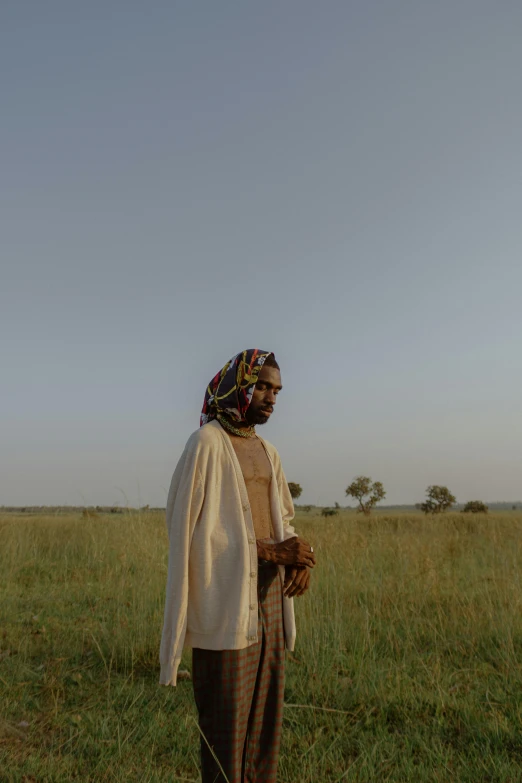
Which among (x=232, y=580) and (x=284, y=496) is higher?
(x=284, y=496)

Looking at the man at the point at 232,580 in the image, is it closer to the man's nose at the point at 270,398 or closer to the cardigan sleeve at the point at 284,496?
the man's nose at the point at 270,398

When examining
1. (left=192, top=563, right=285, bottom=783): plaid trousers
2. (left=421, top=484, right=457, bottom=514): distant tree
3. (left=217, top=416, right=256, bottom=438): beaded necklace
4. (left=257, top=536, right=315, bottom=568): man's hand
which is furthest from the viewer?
(left=421, top=484, right=457, bottom=514): distant tree

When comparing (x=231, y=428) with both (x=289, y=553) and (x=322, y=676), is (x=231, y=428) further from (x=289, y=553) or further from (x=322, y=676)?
(x=322, y=676)

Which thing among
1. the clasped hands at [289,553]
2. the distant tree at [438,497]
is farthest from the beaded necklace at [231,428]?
the distant tree at [438,497]

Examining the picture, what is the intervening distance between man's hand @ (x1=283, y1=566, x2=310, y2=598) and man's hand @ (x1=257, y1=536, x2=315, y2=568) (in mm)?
88

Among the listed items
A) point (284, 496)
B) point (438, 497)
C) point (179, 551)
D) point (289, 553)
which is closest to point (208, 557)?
point (179, 551)

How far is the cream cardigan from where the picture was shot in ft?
7.68

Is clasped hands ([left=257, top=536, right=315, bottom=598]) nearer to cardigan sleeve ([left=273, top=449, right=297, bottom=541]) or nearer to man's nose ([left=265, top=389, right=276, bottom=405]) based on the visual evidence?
cardigan sleeve ([left=273, top=449, right=297, bottom=541])

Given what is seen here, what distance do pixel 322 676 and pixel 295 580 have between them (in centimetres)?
210

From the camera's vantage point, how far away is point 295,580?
2602 mm

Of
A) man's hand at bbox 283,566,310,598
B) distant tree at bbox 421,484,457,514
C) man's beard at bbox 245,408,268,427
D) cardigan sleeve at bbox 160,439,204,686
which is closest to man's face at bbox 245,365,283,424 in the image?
man's beard at bbox 245,408,268,427

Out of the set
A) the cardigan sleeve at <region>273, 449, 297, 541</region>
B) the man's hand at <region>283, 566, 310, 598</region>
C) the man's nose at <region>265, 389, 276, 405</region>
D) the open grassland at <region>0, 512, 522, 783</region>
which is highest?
the man's nose at <region>265, 389, 276, 405</region>

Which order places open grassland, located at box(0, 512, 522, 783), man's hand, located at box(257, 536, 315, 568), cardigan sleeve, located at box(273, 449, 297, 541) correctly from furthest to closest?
open grassland, located at box(0, 512, 522, 783) → cardigan sleeve, located at box(273, 449, 297, 541) → man's hand, located at box(257, 536, 315, 568)

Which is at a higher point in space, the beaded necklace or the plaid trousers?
the beaded necklace
